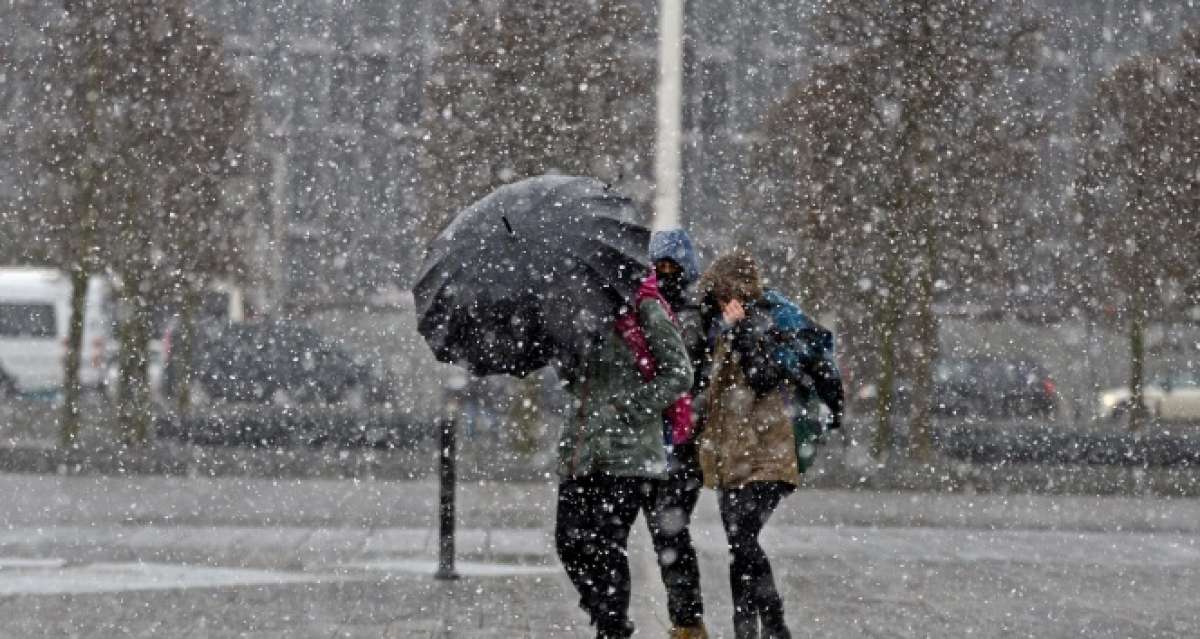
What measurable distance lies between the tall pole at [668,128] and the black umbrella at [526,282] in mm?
15764

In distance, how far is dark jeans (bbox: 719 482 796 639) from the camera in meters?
7.38

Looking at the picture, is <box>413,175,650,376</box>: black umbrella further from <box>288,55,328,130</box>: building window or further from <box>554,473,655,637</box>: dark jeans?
<box>288,55,328,130</box>: building window

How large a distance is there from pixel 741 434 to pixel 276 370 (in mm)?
25902

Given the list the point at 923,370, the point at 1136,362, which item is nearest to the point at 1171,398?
the point at 1136,362

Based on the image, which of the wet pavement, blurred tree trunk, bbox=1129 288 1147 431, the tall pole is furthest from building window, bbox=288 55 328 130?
the wet pavement

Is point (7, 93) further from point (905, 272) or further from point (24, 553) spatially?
point (24, 553)

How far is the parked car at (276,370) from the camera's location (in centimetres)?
3241

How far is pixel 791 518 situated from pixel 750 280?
773cm

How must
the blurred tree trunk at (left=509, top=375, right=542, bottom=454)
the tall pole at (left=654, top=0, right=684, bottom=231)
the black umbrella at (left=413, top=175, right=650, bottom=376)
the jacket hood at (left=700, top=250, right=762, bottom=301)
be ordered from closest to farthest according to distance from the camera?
the black umbrella at (left=413, top=175, right=650, bottom=376) → the jacket hood at (left=700, top=250, right=762, bottom=301) → the blurred tree trunk at (left=509, top=375, right=542, bottom=454) → the tall pole at (left=654, top=0, right=684, bottom=231)

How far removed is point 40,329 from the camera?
36531mm

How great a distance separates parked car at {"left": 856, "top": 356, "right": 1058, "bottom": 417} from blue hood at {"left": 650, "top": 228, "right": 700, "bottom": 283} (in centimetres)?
2670

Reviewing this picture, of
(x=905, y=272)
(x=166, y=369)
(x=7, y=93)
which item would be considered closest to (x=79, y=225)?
(x=7, y=93)

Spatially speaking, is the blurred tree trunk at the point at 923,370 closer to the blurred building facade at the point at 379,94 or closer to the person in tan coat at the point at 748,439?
the person in tan coat at the point at 748,439

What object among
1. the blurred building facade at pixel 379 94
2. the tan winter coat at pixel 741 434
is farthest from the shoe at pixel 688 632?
the blurred building facade at pixel 379 94
